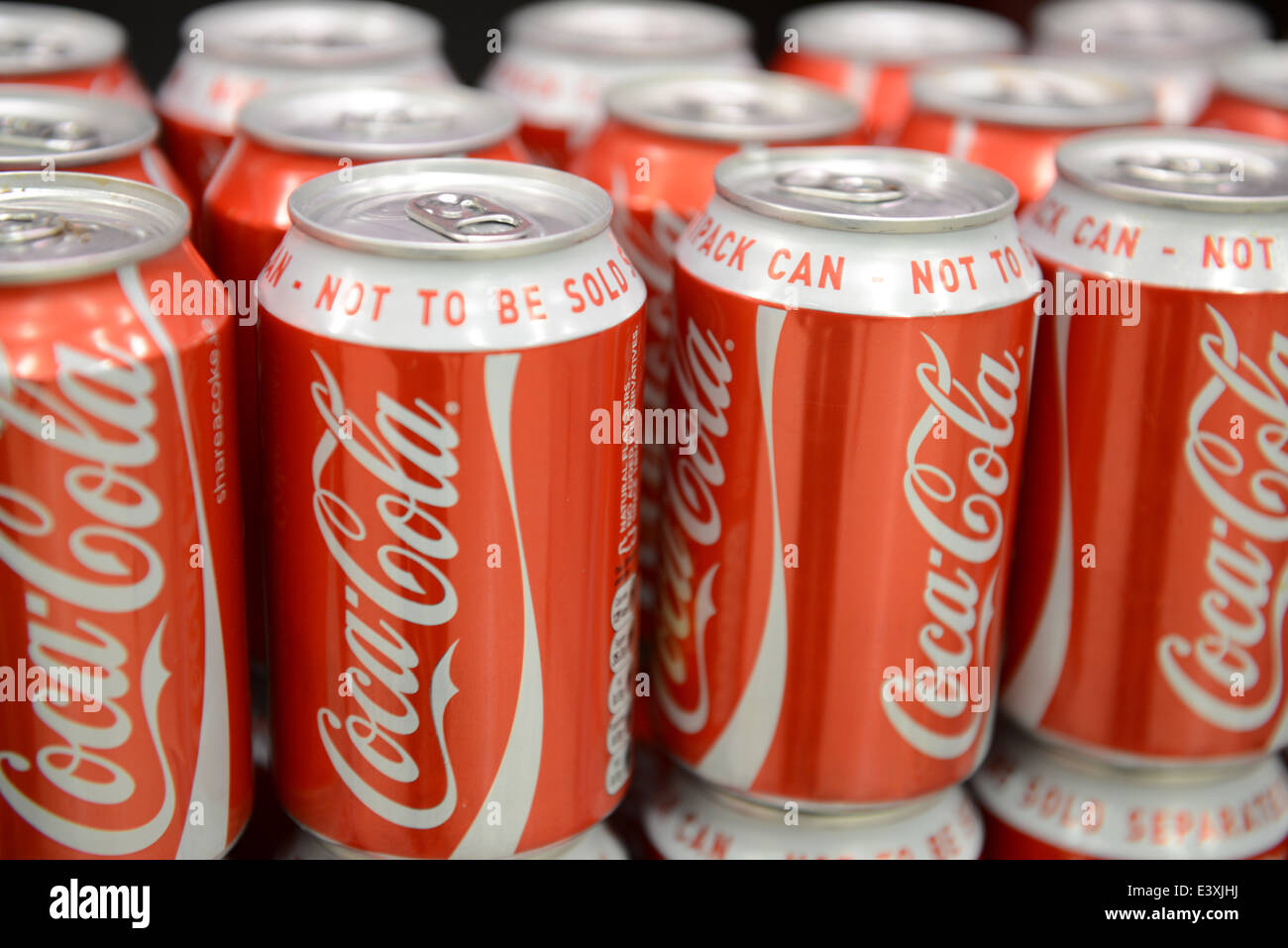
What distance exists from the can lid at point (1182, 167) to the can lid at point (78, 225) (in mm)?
882

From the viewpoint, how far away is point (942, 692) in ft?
4.67

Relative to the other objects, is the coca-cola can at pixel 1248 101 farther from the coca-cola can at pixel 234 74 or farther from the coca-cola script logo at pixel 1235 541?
the coca-cola can at pixel 234 74

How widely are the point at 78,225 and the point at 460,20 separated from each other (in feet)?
5.84

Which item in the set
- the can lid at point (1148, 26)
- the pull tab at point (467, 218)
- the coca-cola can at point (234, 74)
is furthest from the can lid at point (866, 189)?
the can lid at point (1148, 26)

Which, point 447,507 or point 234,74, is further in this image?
point 234,74

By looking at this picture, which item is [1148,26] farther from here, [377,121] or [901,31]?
[377,121]

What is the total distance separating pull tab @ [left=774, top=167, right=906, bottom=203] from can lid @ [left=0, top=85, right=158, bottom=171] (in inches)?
25.3

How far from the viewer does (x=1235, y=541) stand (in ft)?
4.87

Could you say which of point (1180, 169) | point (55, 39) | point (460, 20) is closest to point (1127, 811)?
point (1180, 169)

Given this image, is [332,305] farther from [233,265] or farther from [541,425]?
[233,265]

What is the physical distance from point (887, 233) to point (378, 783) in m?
0.65

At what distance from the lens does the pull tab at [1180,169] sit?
61.0 inches

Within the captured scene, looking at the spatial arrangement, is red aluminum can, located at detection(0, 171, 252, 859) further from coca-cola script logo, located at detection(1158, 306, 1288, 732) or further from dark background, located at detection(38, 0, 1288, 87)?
dark background, located at detection(38, 0, 1288, 87)
